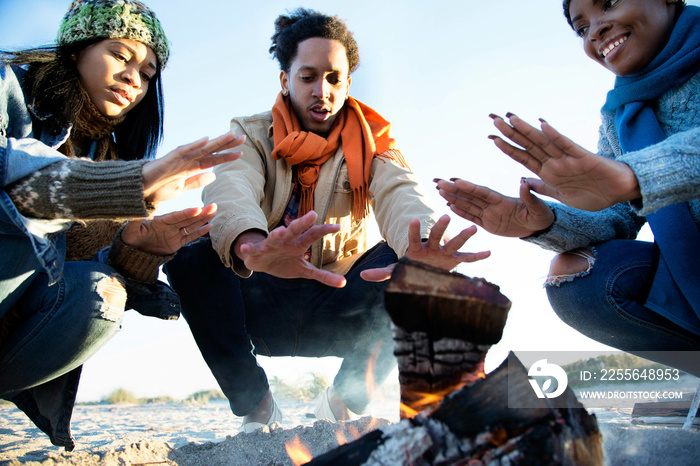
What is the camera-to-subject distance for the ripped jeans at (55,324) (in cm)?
180

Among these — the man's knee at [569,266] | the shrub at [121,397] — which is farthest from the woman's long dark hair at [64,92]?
the shrub at [121,397]

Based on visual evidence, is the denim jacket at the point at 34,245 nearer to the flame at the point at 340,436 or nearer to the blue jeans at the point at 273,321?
the blue jeans at the point at 273,321

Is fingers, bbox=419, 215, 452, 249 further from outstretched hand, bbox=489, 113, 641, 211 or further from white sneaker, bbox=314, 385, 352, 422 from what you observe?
white sneaker, bbox=314, 385, 352, 422

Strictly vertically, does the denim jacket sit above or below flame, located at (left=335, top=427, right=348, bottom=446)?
above

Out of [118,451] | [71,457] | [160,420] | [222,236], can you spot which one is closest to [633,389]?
[222,236]

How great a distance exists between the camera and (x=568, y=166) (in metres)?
1.41

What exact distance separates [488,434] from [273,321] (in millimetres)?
1849

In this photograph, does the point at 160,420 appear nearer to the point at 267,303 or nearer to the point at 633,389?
the point at 267,303

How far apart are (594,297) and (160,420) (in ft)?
12.6

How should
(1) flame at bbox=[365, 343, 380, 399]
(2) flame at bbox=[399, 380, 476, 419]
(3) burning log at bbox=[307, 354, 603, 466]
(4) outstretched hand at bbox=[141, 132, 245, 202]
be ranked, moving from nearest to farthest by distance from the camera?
(3) burning log at bbox=[307, 354, 603, 466] → (2) flame at bbox=[399, 380, 476, 419] → (4) outstretched hand at bbox=[141, 132, 245, 202] → (1) flame at bbox=[365, 343, 380, 399]

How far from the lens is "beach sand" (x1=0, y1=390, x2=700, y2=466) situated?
1.50m

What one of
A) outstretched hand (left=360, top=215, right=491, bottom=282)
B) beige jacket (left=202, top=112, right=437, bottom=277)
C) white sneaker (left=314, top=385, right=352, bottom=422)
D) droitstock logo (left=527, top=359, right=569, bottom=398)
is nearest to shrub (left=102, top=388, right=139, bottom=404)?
white sneaker (left=314, top=385, right=352, bottom=422)

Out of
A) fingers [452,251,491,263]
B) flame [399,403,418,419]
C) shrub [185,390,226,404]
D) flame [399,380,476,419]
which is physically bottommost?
shrub [185,390,226,404]

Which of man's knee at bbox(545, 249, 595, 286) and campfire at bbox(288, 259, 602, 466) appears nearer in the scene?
campfire at bbox(288, 259, 602, 466)
